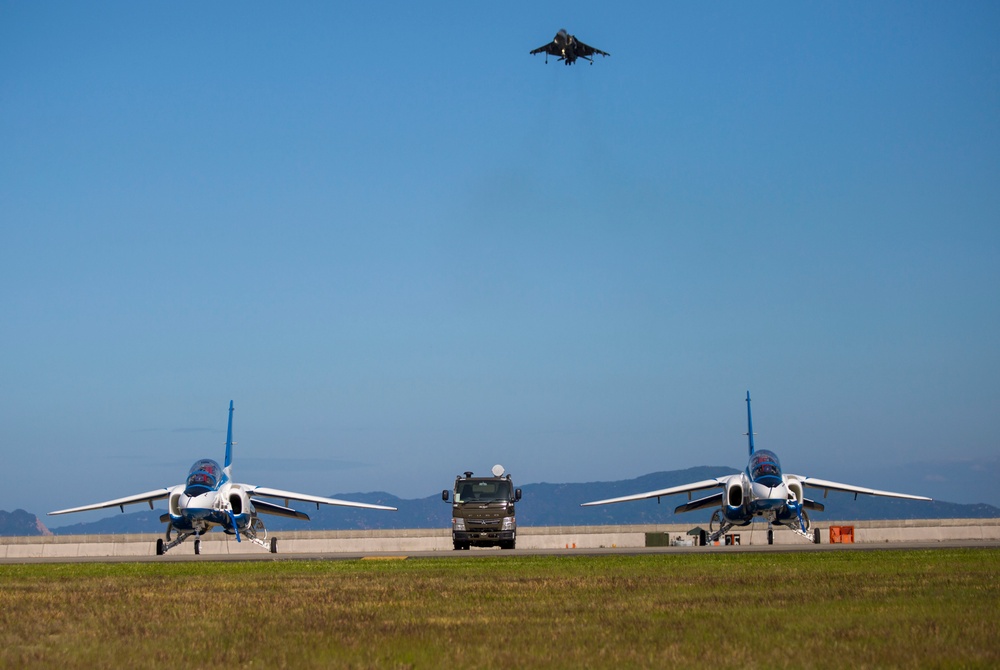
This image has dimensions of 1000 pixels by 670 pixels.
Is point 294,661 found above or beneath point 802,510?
beneath

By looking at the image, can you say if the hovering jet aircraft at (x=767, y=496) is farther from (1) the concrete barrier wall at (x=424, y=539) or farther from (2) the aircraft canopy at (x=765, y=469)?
(1) the concrete barrier wall at (x=424, y=539)

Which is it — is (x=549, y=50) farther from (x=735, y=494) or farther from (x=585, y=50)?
(x=735, y=494)

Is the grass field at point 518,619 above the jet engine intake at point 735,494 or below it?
below

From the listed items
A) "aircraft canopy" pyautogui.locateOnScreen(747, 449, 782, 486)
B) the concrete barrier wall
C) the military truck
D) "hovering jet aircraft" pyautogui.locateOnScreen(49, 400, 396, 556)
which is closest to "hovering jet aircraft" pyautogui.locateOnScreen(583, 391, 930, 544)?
"aircraft canopy" pyautogui.locateOnScreen(747, 449, 782, 486)

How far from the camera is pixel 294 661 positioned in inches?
391

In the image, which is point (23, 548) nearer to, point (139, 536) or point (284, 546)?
point (139, 536)

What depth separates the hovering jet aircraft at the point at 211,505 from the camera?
43594 millimetres

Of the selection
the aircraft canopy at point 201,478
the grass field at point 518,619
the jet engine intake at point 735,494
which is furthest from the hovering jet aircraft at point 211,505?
the grass field at point 518,619

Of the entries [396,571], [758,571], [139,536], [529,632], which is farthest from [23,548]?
[529,632]

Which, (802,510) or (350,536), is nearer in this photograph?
(802,510)

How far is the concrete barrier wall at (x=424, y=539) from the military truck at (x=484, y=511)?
1315 cm

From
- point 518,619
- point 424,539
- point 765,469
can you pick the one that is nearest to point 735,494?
point 765,469

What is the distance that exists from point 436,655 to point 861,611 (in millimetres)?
5784

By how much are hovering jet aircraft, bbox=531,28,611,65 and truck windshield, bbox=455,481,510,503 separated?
21398mm
